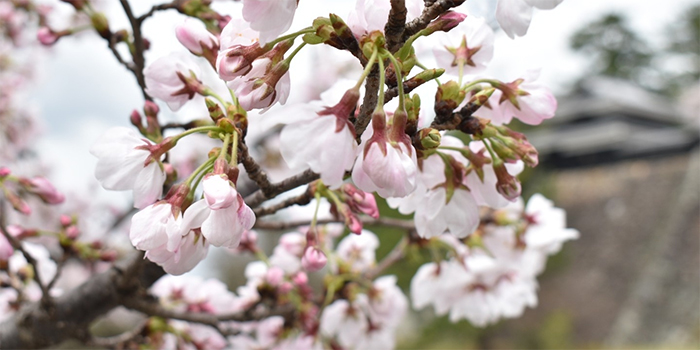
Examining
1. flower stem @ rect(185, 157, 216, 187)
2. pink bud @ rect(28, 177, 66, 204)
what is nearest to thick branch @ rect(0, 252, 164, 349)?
pink bud @ rect(28, 177, 66, 204)

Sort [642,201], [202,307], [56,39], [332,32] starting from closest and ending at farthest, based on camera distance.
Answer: [332,32]
[56,39]
[202,307]
[642,201]

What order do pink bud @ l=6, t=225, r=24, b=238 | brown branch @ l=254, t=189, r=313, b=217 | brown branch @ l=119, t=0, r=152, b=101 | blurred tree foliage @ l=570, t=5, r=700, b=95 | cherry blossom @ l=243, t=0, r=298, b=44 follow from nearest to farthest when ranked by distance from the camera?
cherry blossom @ l=243, t=0, r=298, b=44 → brown branch @ l=254, t=189, r=313, b=217 → brown branch @ l=119, t=0, r=152, b=101 → pink bud @ l=6, t=225, r=24, b=238 → blurred tree foliage @ l=570, t=5, r=700, b=95

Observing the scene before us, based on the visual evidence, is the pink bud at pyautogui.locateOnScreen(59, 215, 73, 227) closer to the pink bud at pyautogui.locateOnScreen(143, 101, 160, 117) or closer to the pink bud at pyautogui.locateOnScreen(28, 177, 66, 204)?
the pink bud at pyautogui.locateOnScreen(28, 177, 66, 204)

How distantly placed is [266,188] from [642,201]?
1020cm

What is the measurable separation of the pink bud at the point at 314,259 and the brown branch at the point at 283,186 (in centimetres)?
7

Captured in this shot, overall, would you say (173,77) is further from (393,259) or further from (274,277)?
(393,259)

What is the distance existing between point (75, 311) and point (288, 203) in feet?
1.27

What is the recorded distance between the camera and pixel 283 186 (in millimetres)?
498

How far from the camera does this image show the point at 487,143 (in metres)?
0.50

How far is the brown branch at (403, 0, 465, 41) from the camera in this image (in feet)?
1.34

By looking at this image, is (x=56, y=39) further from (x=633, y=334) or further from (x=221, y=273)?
(x=221, y=273)

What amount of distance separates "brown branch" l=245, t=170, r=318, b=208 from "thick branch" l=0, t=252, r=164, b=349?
246mm

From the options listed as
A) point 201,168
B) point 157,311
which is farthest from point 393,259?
point 201,168

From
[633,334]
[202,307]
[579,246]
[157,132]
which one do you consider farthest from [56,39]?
[579,246]
